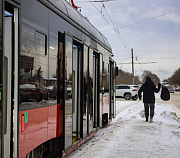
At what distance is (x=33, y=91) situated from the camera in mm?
3494

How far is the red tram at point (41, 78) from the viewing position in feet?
9.70

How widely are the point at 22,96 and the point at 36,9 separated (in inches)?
47.1

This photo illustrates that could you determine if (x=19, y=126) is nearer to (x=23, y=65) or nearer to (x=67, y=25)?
(x=23, y=65)

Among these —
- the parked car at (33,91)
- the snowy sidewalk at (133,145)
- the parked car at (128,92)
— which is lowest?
the snowy sidewalk at (133,145)

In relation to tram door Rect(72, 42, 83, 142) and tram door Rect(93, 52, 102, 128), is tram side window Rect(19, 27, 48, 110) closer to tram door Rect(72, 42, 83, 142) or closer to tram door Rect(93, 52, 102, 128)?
tram door Rect(72, 42, 83, 142)

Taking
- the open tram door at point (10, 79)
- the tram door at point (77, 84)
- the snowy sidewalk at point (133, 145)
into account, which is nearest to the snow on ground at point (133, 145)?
the snowy sidewalk at point (133, 145)

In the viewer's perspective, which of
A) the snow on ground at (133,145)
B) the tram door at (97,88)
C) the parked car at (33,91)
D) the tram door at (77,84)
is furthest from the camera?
the tram door at (97,88)

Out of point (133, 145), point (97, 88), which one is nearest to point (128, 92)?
point (97, 88)

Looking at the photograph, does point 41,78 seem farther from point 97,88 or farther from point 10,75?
point 97,88

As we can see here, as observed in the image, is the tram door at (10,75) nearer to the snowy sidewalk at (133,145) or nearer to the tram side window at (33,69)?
the tram side window at (33,69)

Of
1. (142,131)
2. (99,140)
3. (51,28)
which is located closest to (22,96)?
(51,28)

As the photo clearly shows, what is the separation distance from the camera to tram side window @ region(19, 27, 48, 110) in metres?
3.21

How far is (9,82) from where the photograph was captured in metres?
2.94

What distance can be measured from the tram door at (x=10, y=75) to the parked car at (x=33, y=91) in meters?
0.18
